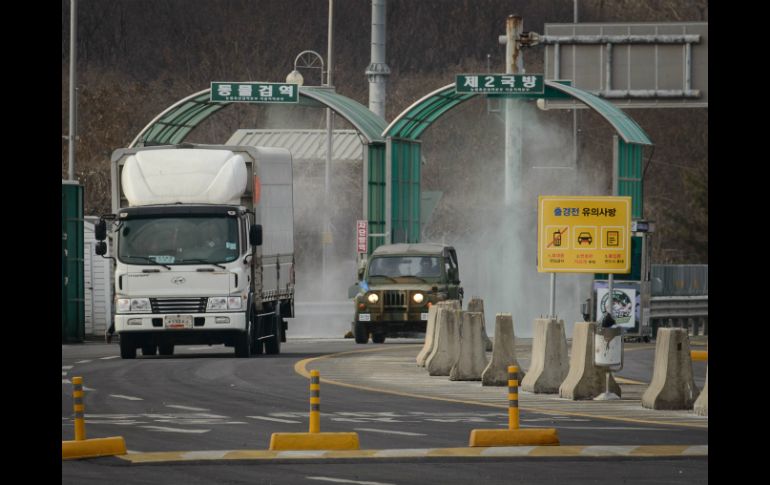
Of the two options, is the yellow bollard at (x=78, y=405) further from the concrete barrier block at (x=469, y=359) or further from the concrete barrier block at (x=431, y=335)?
the concrete barrier block at (x=431, y=335)

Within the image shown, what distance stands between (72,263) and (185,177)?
29.7 feet

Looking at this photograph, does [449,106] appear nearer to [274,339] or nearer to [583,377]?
[274,339]

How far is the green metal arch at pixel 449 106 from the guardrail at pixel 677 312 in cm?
375

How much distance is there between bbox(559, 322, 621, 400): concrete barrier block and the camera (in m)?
22.5

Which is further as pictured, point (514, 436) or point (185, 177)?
point (185, 177)

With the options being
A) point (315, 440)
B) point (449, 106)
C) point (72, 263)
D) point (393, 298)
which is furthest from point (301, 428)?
point (449, 106)

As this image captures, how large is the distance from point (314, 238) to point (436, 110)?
47073 mm

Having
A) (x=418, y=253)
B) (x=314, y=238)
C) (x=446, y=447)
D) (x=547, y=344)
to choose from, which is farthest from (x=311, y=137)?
(x=446, y=447)

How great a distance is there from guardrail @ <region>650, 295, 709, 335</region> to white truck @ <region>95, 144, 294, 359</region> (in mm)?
14491

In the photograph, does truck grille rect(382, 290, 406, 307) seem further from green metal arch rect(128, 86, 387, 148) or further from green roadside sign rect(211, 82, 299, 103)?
green roadside sign rect(211, 82, 299, 103)

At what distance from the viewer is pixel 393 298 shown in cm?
3856

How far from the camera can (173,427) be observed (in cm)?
1936

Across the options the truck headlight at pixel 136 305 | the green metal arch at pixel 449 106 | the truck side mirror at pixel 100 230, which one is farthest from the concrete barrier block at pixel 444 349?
the green metal arch at pixel 449 106

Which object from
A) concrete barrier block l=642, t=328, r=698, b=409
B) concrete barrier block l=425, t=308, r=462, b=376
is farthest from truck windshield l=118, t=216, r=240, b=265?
concrete barrier block l=642, t=328, r=698, b=409
